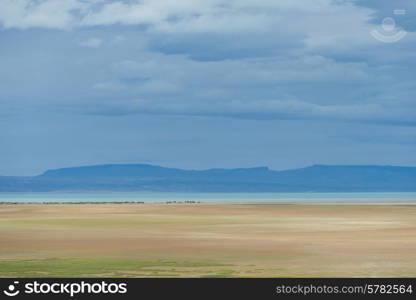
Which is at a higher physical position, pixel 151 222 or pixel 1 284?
pixel 151 222

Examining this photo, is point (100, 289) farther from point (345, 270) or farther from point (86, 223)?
point (86, 223)

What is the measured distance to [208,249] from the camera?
1583 inches

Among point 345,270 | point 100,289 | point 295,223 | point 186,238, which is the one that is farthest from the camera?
point 295,223

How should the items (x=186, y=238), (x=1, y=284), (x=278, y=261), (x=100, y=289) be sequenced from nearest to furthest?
(x=100, y=289)
(x=1, y=284)
(x=278, y=261)
(x=186, y=238)

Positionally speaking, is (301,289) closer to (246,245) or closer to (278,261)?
(278,261)

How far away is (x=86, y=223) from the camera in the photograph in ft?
201

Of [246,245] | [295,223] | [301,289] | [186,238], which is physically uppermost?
[295,223]

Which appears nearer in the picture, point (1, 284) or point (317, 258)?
point (1, 284)

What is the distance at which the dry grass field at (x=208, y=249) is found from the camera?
106 ft

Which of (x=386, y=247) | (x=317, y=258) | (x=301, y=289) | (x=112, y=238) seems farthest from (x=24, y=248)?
(x=301, y=289)

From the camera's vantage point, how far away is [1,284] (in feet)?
82.8

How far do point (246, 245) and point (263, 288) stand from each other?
17.9 meters

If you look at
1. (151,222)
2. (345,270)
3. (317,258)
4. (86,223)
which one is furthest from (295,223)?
(345,270)

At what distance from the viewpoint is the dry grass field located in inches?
1271
